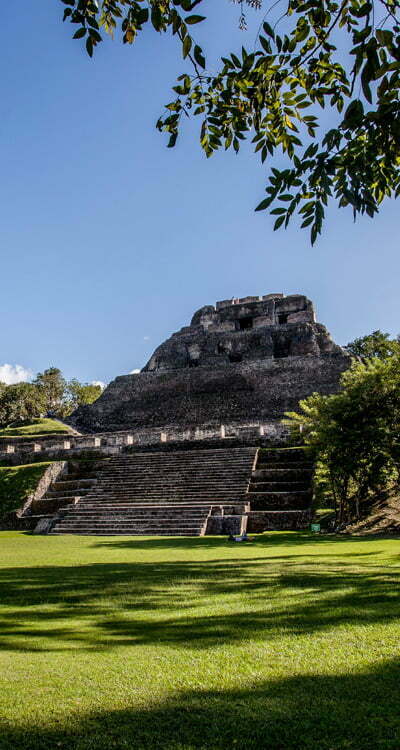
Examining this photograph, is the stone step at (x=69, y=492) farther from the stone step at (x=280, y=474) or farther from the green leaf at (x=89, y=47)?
the green leaf at (x=89, y=47)

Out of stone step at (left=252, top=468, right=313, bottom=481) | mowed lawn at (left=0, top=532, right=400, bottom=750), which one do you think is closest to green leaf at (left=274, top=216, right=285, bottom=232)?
mowed lawn at (left=0, top=532, right=400, bottom=750)

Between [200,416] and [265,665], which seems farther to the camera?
[200,416]

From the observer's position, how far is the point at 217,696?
2191 mm

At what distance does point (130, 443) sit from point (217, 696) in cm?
1813

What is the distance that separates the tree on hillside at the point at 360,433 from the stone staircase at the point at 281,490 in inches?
37.0

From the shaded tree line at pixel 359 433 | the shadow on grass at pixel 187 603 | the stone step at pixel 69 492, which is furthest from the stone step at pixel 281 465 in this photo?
the shadow on grass at pixel 187 603

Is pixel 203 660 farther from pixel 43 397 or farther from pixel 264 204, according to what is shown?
pixel 43 397

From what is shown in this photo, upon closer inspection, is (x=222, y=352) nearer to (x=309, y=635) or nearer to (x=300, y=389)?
(x=300, y=389)

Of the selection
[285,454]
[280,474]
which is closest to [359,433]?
[280,474]

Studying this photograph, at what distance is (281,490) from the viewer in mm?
14422

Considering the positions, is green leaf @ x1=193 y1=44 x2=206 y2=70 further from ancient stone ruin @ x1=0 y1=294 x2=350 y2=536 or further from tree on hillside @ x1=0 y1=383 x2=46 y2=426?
tree on hillside @ x1=0 y1=383 x2=46 y2=426

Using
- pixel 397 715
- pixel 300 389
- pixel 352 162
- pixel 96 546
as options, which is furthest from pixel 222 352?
pixel 397 715

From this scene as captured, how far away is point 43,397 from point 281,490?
Answer: 39.8 m

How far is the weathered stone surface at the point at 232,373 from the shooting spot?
27234 mm
